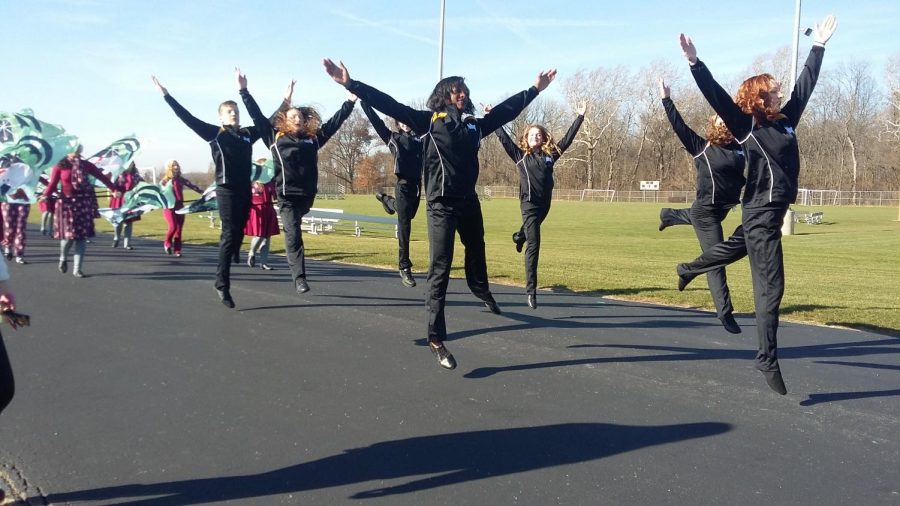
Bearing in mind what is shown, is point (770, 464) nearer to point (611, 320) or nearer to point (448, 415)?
point (448, 415)

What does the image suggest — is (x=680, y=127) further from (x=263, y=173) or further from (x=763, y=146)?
(x=263, y=173)

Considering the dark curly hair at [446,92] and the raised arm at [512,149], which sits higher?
the dark curly hair at [446,92]

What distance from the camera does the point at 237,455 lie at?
371 centimetres

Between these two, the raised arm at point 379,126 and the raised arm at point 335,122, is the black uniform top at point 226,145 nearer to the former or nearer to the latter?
the raised arm at point 335,122

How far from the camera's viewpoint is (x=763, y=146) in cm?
487

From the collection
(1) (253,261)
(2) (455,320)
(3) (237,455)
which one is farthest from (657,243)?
(3) (237,455)

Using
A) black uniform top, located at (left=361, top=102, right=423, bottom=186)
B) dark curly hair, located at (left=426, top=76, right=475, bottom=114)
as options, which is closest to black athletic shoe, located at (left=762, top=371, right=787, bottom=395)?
dark curly hair, located at (left=426, top=76, right=475, bottom=114)

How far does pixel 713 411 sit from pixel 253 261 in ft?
30.8

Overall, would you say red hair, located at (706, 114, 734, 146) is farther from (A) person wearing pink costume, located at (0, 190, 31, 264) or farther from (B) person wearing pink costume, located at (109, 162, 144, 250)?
(B) person wearing pink costume, located at (109, 162, 144, 250)

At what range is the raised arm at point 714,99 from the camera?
4820mm

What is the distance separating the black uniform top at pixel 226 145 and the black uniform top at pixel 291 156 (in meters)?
0.21

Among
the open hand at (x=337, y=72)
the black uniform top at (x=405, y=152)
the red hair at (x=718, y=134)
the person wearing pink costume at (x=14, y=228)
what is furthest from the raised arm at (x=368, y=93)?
the person wearing pink costume at (x=14, y=228)

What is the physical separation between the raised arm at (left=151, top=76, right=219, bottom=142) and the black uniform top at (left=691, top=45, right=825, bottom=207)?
493 cm

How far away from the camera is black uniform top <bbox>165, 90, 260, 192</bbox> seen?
733cm
